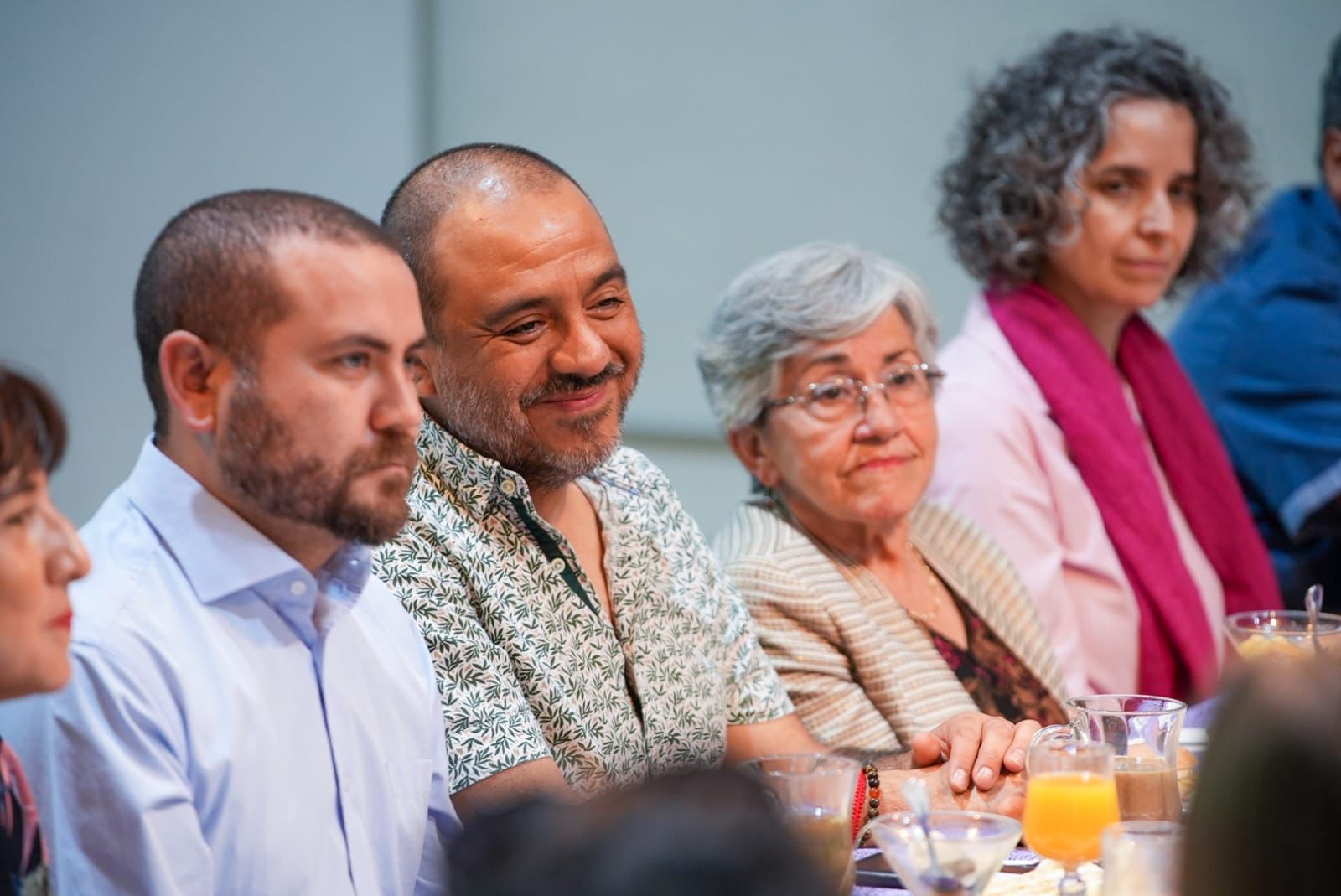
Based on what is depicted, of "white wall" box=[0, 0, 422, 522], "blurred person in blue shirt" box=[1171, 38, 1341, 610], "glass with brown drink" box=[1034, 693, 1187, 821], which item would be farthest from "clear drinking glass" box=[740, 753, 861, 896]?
"white wall" box=[0, 0, 422, 522]

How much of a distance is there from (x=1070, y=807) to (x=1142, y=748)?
22cm

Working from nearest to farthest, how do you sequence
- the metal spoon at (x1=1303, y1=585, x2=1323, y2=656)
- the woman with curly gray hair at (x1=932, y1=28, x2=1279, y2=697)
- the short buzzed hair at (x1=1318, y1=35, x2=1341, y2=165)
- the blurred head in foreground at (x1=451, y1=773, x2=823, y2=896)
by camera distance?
the blurred head in foreground at (x1=451, y1=773, x2=823, y2=896), the metal spoon at (x1=1303, y1=585, x2=1323, y2=656), the woman with curly gray hair at (x1=932, y1=28, x2=1279, y2=697), the short buzzed hair at (x1=1318, y1=35, x2=1341, y2=165)

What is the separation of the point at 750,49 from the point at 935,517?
2153 millimetres

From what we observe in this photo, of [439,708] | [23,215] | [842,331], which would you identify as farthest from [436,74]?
[439,708]

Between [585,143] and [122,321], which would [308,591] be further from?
[585,143]

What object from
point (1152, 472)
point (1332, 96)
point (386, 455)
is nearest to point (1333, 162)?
point (1332, 96)

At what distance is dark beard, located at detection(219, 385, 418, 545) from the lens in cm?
156

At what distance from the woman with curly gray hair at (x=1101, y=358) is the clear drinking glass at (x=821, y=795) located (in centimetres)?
154

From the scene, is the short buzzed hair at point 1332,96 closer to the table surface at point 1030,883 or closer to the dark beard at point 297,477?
the table surface at point 1030,883

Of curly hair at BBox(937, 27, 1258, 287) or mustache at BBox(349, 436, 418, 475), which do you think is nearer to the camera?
mustache at BBox(349, 436, 418, 475)

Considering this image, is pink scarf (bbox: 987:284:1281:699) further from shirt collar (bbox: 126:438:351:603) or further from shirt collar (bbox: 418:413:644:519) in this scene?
shirt collar (bbox: 126:438:351:603)

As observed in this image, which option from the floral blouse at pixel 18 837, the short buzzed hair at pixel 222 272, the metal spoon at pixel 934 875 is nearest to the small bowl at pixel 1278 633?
the metal spoon at pixel 934 875

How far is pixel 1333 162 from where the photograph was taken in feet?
12.5

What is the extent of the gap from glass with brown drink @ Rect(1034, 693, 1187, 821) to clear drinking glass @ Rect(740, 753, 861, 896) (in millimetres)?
308
